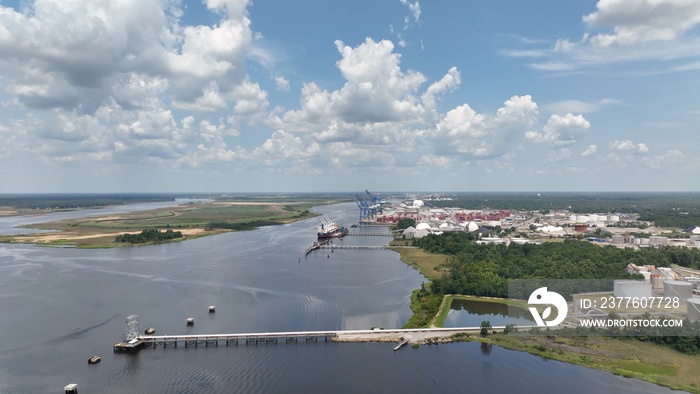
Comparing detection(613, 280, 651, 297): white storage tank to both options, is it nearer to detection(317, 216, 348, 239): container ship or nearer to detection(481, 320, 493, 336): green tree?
detection(481, 320, 493, 336): green tree

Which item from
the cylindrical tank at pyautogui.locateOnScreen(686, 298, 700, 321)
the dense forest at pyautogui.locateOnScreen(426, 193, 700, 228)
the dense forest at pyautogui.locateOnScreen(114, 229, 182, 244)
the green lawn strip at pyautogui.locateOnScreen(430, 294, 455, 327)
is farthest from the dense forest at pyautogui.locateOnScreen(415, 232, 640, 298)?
the dense forest at pyautogui.locateOnScreen(426, 193, 700, 228)

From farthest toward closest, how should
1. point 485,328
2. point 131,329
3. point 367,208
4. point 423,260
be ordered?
point 367,208 < point 423,260 < point 485,328 < point 131,329

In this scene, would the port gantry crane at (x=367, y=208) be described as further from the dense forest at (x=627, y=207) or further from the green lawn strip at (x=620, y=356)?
the green lawn strip at (x=620, y=356)

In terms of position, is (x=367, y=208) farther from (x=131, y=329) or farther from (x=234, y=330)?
(x=131, y=329)

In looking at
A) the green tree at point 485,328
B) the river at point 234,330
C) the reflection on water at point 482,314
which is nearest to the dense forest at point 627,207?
the reflection on water at point 482,314

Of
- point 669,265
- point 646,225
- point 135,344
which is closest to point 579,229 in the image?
point 646,225

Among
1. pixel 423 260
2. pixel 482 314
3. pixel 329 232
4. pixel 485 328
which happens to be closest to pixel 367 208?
pixel 329 232

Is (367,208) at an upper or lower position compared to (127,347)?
upper

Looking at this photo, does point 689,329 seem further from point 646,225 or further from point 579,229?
point 646,225
